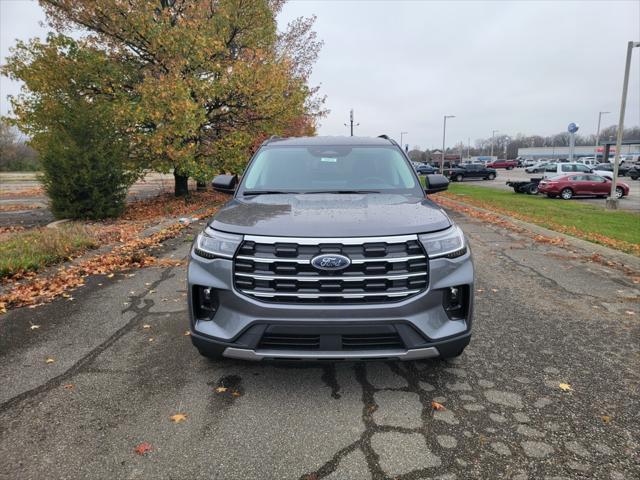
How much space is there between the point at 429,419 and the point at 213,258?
70.3 inches

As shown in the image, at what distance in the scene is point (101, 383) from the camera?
3176mm

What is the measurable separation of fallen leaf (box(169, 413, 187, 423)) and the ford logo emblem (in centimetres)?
132

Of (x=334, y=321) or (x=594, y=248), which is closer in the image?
(x=334, y=321)

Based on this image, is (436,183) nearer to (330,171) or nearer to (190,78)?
(330,171)

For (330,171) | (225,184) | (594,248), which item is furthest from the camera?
(594,248)

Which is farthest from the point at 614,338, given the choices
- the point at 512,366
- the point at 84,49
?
the point at 84,49

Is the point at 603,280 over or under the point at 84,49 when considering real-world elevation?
under

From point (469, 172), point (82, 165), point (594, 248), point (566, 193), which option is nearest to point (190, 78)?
point (82, 165)

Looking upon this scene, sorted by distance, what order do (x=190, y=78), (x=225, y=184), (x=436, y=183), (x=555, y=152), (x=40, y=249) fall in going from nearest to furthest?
(x=225, y=184), (x=436, y=183), (x=40, y=249), (x=190, y=78), (x=555, y=152)

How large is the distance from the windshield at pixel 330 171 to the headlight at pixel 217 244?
1.07 metres

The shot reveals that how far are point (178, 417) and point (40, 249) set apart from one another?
18.2 feet

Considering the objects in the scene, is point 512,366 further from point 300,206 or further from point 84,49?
point 84,49

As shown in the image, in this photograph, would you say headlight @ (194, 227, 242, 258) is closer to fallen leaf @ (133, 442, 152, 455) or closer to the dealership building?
fallen leaf @ (133, 442, 152, 455)

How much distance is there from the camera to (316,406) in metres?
2.87
